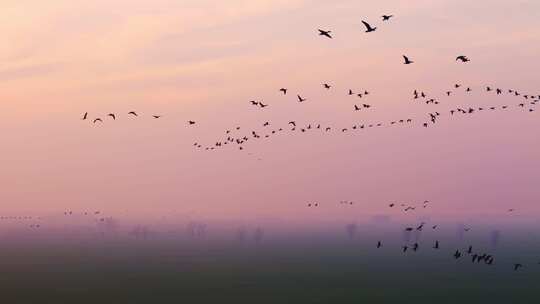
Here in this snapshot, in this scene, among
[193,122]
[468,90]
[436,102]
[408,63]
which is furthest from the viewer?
[193,122]

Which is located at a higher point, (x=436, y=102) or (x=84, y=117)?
(x=436, y=102)

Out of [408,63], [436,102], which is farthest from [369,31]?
[436,102]

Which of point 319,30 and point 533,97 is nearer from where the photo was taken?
point 319,30

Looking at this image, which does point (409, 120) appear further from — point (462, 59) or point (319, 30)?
point (319, 30)

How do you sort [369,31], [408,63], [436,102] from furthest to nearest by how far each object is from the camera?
[436,102], [408,63], [369,31]

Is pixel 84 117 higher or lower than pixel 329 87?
lower

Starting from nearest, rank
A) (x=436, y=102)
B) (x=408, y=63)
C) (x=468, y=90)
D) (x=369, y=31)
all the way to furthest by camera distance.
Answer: (x=369, y=31)
(x=408, y=63)
(x=468, y=90)
(x=436, y=102)

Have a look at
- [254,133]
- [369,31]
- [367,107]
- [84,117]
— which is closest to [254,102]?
[254,133]

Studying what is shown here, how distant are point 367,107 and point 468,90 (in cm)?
1927

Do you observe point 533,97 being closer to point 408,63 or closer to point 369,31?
point 408,63

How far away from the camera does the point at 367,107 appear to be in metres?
120

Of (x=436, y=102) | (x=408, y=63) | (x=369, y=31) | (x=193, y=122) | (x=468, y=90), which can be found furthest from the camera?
(x=193, y=122)

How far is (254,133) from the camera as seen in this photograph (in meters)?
124

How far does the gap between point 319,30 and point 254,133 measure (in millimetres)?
40126
